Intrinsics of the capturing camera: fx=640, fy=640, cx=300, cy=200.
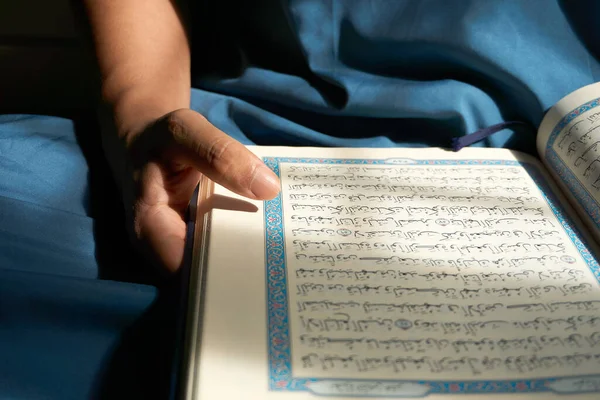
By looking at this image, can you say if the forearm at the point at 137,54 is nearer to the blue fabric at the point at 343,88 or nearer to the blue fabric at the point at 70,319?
the blue fabric at the point at 343,88

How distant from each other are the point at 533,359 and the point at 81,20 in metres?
0.64

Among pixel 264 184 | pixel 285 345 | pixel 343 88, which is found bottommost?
pixel 285 345

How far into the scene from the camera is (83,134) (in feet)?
2.54

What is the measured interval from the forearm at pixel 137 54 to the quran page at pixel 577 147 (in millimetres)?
406

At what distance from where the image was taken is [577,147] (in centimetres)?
64

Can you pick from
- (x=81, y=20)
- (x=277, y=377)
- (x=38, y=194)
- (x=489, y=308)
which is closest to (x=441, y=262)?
(x=489, y=308)

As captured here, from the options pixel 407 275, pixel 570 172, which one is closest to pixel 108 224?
pixel 407 275

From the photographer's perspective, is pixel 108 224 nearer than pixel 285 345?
No

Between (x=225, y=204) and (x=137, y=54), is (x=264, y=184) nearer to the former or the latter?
(x=225, y=204)

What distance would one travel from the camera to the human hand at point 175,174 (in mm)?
557

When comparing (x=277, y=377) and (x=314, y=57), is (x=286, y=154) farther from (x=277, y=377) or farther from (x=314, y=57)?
(x=277, y=377)

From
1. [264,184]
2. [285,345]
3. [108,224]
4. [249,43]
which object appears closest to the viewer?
[285,345]

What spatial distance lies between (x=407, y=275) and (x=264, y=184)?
0.15 metres

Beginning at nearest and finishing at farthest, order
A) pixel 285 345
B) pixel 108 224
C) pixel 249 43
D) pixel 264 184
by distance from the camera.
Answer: pixel 285 345, pixel 264 184, pixel 108 224, pixel 249 43
